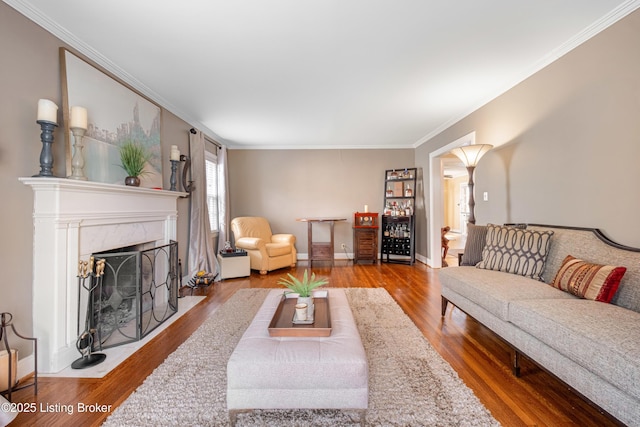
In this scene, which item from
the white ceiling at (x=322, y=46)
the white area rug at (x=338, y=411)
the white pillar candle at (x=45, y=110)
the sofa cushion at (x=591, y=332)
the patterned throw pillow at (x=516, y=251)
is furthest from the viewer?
the patterned throw pillow at (x=516, y=251)

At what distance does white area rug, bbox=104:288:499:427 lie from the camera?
1.34 metres

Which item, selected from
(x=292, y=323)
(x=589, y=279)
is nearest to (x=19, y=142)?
(x=292, y=323)

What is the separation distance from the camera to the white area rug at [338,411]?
1345 mm

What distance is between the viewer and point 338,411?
55.9 inches

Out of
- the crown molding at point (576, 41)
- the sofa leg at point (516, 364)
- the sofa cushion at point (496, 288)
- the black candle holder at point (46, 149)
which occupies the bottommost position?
the sofa leg at point (516, 364)

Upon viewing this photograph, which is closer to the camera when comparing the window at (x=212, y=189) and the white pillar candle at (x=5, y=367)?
the white pillar candle at (x=5, y=367)

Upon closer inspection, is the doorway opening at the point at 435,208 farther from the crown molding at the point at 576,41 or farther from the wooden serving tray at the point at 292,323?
the wooden serving tray at the point at 292,323

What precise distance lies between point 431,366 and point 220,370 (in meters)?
1.44

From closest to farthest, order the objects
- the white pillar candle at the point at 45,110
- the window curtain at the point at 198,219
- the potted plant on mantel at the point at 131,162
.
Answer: the white pillar candle at the point at 45,110 → the potted plant on mantel at the point at 131,162 → the window curtain at the point at 198,219

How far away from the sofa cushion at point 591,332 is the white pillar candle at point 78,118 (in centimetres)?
326

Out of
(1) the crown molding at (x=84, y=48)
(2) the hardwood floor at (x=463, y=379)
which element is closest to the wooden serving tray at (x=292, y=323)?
(2) the hardwood floor at (x=463, y=379)

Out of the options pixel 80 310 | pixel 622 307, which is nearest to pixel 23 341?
pixel 80 310

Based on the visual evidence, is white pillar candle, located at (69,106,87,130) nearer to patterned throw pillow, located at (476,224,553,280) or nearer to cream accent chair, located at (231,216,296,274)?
cream accent chair, located at (231,216,296,274)

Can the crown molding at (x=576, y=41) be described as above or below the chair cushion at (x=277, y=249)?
above
